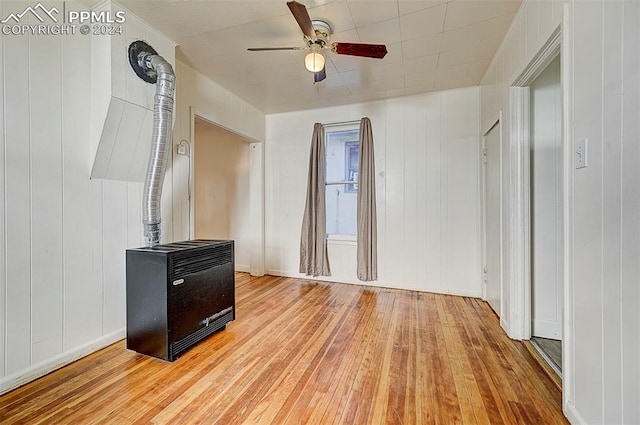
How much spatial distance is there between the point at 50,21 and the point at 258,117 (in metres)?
2.49

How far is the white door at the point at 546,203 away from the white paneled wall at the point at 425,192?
1.04m

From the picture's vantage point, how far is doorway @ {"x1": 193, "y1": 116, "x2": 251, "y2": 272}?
14.7ft

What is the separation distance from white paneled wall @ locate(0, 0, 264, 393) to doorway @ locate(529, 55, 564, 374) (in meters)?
3.20

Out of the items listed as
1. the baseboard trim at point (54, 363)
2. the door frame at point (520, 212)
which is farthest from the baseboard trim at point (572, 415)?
the baseboard trim at point (54, 363)

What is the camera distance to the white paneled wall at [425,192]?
3.31m

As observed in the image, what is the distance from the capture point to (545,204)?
221 centimetres

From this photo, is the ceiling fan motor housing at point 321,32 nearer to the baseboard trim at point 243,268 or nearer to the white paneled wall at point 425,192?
the white paneled wall at point 425,192

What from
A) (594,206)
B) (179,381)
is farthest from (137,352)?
(594,206)

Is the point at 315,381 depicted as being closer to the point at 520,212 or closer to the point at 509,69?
the point at 520,212

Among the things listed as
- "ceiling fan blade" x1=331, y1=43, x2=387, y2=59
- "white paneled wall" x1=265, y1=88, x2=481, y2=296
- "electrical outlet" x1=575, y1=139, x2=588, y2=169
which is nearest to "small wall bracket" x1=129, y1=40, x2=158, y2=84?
"ceiling fan blade" x1=331, y1=43, x2=387, y2=59

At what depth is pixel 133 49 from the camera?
6.80 ft

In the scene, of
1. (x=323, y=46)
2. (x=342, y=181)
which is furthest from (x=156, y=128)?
(x=342, y=181)

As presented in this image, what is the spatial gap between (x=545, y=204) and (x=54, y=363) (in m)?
3.79

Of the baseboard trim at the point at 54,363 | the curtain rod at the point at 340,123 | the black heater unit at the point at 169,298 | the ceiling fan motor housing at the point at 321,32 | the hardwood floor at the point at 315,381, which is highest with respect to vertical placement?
the ceiling fan motor housing at the point at 321,32
